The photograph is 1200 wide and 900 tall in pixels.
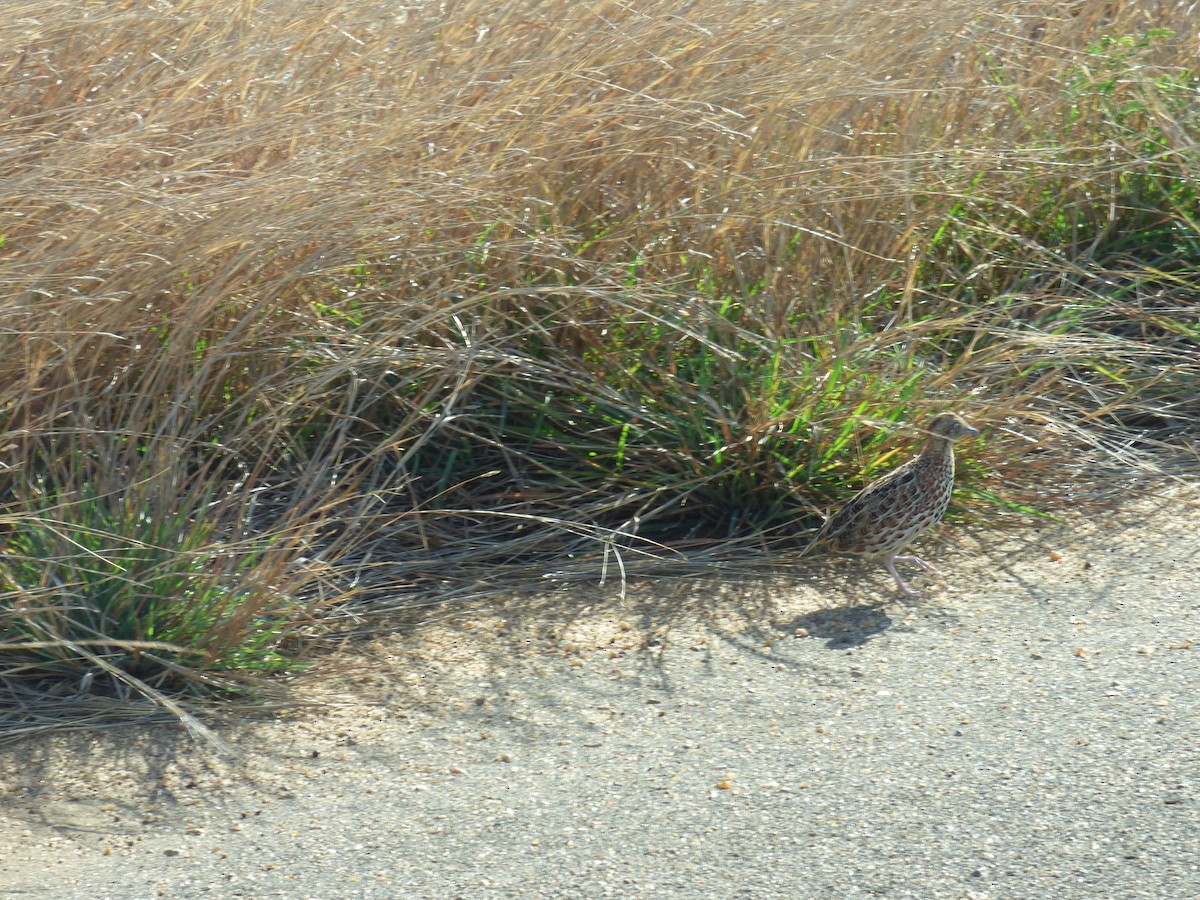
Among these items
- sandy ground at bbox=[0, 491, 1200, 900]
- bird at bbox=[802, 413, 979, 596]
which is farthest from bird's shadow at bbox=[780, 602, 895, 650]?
bird at bbox=[802, 413, 979, 596]

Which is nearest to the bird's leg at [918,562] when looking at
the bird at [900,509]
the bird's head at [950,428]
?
the bird at [900,509]

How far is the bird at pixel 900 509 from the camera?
405 centimetres

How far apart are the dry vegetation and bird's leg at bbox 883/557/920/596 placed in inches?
12.1

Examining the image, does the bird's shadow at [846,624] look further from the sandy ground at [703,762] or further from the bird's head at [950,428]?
the bird's head at [950,428]

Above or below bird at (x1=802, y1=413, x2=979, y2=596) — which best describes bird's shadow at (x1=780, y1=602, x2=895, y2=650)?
below

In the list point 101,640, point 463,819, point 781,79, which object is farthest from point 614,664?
point 781,79

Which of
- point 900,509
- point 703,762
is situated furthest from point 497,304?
point 703,762

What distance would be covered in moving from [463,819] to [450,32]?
342 cm

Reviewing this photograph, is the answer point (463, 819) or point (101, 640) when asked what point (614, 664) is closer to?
point (463, 819)

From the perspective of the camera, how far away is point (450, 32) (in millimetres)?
5590

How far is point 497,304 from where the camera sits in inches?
180

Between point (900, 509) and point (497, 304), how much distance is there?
1.38 meters

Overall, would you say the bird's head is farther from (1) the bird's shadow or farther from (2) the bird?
(1) the bird's shadow

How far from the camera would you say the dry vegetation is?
3857mm
